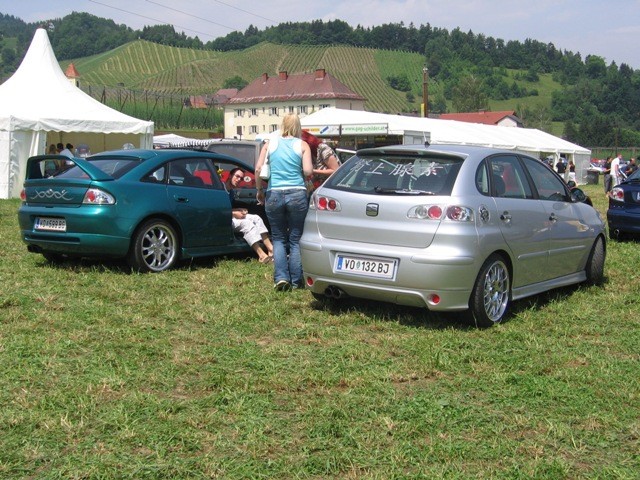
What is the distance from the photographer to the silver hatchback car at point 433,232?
566 cm

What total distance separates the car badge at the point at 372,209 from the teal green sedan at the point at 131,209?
3.05 meters

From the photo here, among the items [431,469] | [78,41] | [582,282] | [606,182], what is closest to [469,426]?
[431,469]

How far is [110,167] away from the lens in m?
8.24

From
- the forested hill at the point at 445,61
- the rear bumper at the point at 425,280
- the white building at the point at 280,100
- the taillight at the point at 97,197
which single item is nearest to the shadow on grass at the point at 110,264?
the taillight at the point at 97,197

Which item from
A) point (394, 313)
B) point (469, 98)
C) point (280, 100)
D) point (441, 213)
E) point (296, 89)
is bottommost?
point (394, 313)

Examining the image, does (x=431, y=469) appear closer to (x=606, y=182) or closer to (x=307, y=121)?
(x=606, y=182)

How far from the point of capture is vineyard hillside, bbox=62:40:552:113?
137 metres

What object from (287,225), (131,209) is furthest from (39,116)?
(287,225)

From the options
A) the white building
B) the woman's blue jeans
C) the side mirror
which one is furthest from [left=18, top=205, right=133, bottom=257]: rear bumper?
the white building

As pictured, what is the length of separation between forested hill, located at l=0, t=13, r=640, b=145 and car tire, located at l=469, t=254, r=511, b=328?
126 metres

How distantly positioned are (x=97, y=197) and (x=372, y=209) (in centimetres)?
332

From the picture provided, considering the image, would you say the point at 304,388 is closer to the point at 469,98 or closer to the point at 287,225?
the point at 287,225

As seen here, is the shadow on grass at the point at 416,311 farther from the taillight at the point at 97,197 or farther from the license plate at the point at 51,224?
the license plate at the point at 51,224

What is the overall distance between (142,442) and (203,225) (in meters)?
5.19
